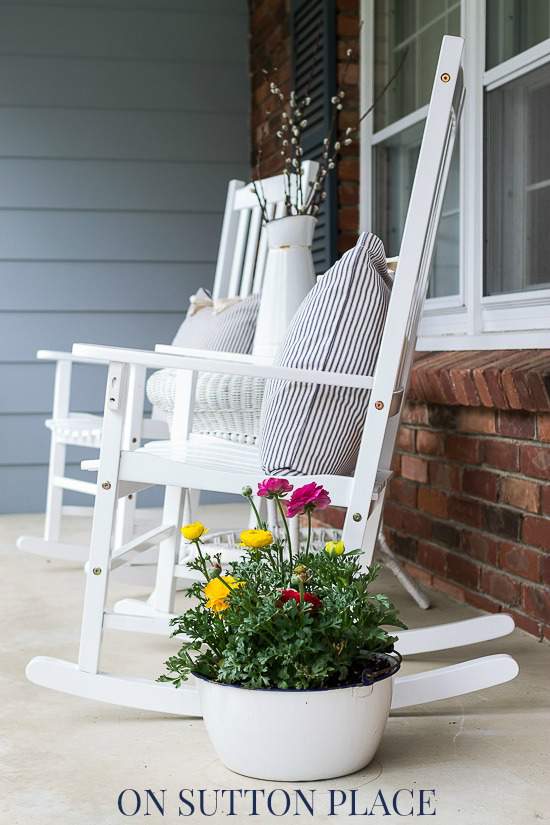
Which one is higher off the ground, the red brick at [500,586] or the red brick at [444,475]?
the red brick at [444,475]

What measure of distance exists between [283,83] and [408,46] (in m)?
1.09

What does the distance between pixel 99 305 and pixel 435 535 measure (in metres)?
2.29

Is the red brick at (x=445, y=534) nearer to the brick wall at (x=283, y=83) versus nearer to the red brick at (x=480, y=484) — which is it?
the red brick at (x=480, y=484)

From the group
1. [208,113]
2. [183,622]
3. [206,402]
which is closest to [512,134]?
[206,402]

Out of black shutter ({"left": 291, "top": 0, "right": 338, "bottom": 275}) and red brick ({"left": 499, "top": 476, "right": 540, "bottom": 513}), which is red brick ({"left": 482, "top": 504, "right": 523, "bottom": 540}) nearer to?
red brick ({"left": 499, "top": 476, "right": 540, "bottom": 513})

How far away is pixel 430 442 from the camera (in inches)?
113

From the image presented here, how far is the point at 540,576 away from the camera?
2.33m

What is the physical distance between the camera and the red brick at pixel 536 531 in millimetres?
2299

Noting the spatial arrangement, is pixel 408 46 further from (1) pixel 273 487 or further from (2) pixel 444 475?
(1) pixel 273 487

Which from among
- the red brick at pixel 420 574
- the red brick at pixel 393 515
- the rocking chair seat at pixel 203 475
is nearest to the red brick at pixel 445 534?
the red brick at pixel 420 574

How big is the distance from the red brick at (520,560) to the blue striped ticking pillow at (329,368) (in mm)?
675

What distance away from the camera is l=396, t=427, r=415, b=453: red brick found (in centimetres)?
302

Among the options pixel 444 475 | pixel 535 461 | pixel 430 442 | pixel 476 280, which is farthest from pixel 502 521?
pixel 476 280

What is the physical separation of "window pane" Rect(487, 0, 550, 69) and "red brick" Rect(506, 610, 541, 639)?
132cm
